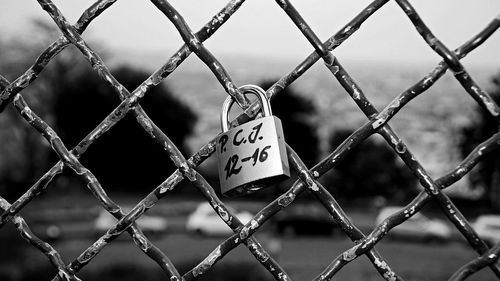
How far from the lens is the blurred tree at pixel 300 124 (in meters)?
9.45

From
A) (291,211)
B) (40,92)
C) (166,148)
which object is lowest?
(291,211)

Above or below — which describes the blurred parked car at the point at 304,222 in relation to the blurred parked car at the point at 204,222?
below

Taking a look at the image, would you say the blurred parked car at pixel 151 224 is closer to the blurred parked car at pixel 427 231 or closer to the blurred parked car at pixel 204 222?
the blurred parked car at pixel 204 222

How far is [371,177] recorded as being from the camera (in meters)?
10.7

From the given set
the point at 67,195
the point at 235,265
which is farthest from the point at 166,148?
the point at 67,195

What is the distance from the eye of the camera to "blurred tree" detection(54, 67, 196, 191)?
35.0ft

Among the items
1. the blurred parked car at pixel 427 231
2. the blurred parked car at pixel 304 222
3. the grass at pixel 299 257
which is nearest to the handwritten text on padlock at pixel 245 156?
the grass at pixel 299 257

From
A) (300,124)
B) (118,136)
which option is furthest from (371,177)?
(118,136)

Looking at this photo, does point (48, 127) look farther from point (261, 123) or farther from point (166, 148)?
point (261, 123)

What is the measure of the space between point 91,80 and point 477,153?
11.1 meters

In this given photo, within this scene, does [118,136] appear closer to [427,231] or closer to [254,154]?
[427,231]

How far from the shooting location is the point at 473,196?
8.15 metres

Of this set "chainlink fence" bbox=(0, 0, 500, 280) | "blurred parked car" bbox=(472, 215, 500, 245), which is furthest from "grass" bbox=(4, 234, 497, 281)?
"chainlink fence" bbox=(0, 0, 500, 280)

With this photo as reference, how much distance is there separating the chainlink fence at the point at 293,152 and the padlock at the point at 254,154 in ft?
0.10
